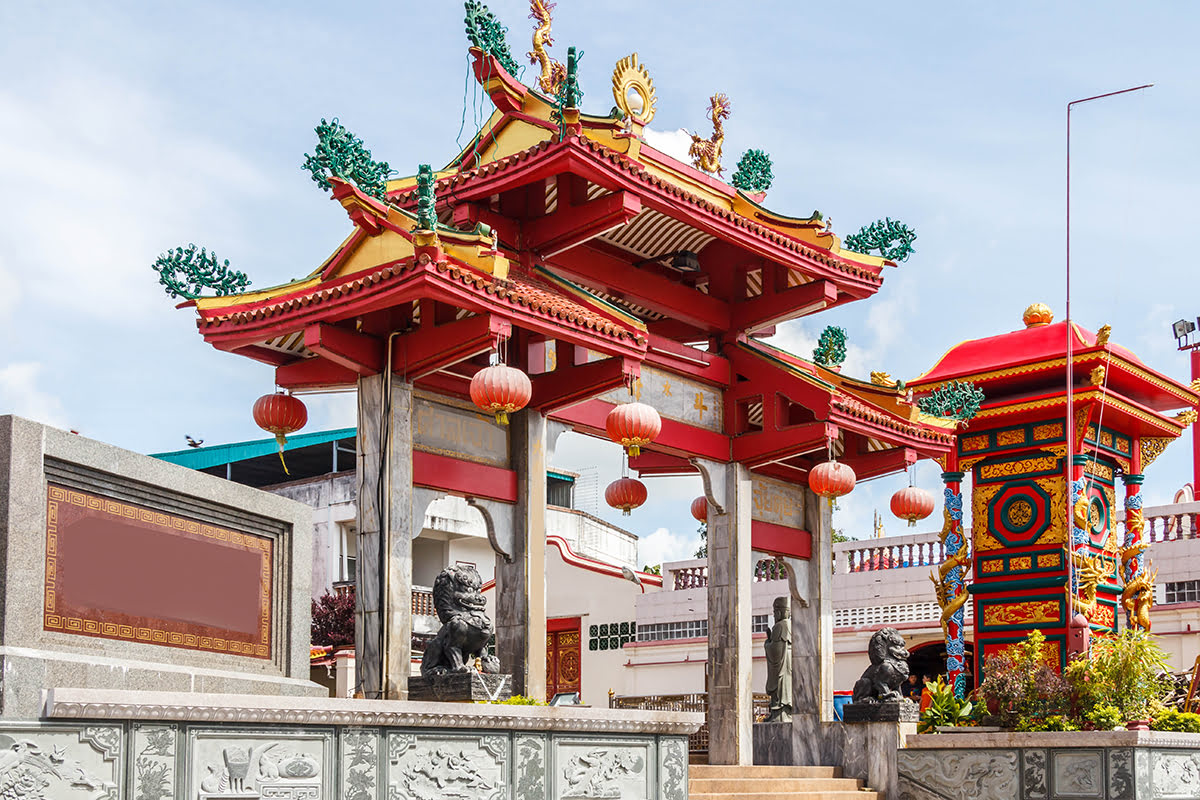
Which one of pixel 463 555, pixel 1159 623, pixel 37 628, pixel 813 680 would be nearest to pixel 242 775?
pixel 37 628

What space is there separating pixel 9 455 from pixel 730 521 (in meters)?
8.54

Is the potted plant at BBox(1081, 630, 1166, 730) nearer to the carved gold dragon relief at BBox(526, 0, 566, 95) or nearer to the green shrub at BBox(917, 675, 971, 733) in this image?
the green shrub at BBox(917, 675, 971, 733)

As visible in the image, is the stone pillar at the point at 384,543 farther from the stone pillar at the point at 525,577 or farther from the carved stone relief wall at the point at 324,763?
the carved stone relief wall at the point at 324,763

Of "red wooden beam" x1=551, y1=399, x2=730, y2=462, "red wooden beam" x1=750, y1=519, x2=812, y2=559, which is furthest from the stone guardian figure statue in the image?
"red wooden beam" x1=551, y1=399, x2=730, y2=462

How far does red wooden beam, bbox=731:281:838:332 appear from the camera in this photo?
14.5 metres

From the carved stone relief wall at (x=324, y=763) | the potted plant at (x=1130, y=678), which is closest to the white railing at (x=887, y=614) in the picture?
the potted plant at (x=1130, y=678)

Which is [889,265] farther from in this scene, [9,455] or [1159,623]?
[9,455]

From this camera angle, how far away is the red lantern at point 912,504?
14492mm

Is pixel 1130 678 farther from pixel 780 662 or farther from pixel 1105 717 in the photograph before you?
pixel 780 662

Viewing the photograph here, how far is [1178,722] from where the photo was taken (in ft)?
45.1

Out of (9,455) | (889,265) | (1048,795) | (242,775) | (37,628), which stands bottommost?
(1048,795)

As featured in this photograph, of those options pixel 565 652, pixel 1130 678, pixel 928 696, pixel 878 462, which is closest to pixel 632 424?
pixel 878 462

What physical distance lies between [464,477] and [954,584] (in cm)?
877

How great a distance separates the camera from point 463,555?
28484 mm
